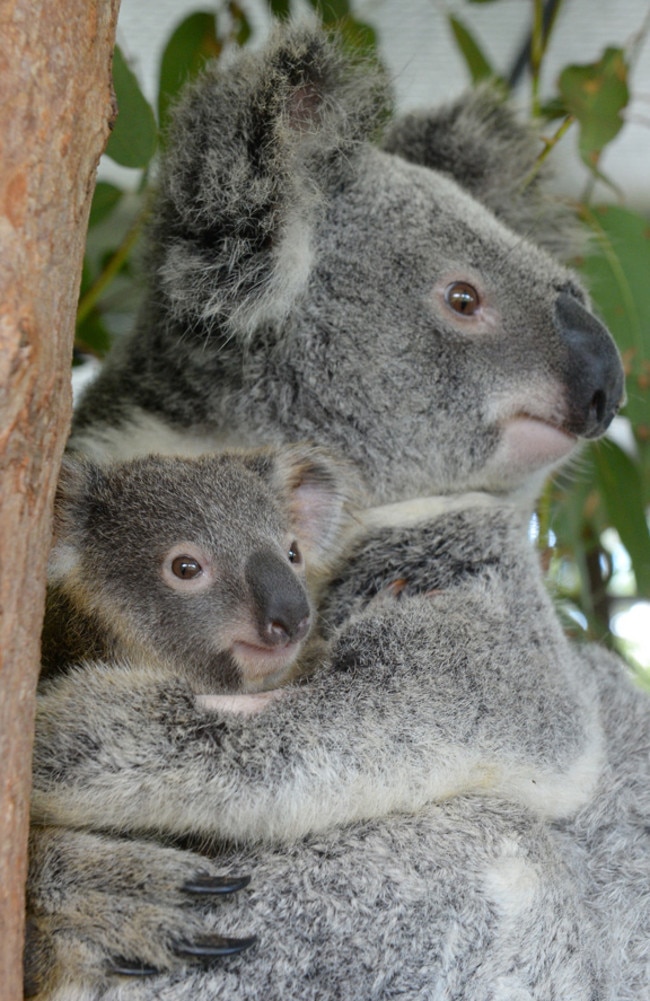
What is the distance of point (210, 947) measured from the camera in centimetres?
146

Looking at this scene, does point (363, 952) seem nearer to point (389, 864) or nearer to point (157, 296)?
point (389, 864)

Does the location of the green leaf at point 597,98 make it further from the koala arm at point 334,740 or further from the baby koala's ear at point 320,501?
the koala arm at point 334,740

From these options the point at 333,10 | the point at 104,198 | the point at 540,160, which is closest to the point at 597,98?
the point at 540,160

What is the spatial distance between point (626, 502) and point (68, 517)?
72.4 inches

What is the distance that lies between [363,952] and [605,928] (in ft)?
1.85

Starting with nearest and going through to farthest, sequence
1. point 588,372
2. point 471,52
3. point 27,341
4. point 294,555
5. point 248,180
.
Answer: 1. point 27,341
2. point 294,555
3. point 248,180
4. point 588,372
5. point 471,52

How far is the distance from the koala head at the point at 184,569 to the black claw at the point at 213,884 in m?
0.32

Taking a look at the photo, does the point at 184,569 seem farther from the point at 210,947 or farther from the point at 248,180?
the point at 248,180

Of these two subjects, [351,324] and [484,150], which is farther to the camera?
[484,150]

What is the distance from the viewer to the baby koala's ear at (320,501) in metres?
2.04

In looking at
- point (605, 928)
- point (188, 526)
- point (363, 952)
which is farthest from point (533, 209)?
point (363, 952)

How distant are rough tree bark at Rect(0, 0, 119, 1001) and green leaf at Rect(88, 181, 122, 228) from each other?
5.85 ft

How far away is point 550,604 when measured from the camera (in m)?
2.13

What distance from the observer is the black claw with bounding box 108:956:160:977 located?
141 cm
